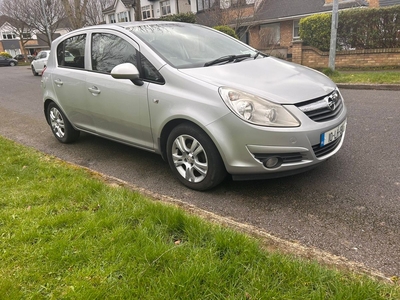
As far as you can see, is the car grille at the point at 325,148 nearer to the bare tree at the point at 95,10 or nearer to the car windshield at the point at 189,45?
the car windshield at the point at 189,45

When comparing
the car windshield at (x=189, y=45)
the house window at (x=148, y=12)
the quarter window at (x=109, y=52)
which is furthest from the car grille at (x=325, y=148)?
the house window at (x=148, y=12)

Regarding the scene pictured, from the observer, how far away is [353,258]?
2.28 metres

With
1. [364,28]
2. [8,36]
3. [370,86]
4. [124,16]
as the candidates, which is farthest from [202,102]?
[8,36]

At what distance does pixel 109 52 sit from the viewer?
13.6ft

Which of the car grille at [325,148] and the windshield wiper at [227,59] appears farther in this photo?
the windshield wiper at [227,59]

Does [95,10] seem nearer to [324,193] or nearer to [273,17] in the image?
[273,17]

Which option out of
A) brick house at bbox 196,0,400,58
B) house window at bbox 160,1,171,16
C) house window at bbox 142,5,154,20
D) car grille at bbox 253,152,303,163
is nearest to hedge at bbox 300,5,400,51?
brick house at bbox 196,0,400,58

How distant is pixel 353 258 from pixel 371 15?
40.9ft

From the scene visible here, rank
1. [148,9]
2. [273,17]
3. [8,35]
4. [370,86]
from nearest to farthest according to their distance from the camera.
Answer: [370,86]
[273,17]
[148,9]
[8,35]

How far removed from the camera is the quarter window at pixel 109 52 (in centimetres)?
388

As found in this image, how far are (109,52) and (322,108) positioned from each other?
8.61 ft

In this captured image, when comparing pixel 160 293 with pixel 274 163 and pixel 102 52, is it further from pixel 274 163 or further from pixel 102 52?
pixel 102 52

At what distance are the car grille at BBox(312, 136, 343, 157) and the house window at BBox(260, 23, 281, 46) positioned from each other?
21763 millimetres

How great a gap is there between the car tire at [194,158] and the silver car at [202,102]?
0.01 meters
